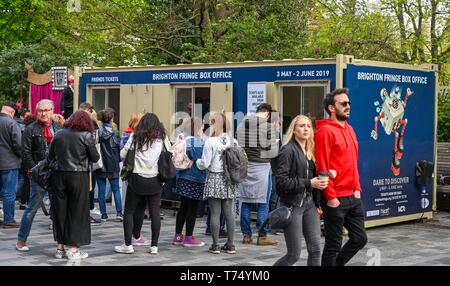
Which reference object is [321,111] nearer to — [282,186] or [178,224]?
[178,224]

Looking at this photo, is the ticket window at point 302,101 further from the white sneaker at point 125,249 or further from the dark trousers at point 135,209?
the white sneaker at point 125,249

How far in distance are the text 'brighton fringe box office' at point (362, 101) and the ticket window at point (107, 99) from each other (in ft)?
3.59

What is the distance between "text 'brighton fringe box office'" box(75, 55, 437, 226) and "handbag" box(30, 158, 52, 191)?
13.8 feet

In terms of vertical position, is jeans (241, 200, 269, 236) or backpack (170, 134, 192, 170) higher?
backpack (170, 134, 192, 170)

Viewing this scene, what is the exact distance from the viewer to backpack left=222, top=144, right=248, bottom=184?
9.15 m

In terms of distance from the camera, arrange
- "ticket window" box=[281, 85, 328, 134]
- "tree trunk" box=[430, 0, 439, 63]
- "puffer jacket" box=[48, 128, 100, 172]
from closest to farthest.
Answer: "puffer jacket" box=[48, 128, 100, 172]
"ticket window" box=[281, 85, 328, 134]
"tree trunk" box=[430, 0, 439, 63]

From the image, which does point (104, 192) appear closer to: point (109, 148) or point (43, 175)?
point (109, 148)

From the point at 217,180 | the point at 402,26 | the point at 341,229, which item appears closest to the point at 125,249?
the point at 217,180

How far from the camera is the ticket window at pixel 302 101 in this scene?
1117 cm

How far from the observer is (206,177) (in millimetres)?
9391

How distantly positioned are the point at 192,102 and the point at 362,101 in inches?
130

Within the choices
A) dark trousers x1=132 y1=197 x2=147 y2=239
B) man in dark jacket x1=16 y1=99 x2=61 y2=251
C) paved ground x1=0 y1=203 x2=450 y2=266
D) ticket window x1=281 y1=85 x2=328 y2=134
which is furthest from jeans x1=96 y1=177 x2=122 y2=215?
ticket window x1=281 y1=85 x2=328 y2=134

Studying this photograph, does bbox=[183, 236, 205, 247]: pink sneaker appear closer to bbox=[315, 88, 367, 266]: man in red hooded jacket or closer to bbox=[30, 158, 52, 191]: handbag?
bbox=[30, 158, 52, 191]: handbag
